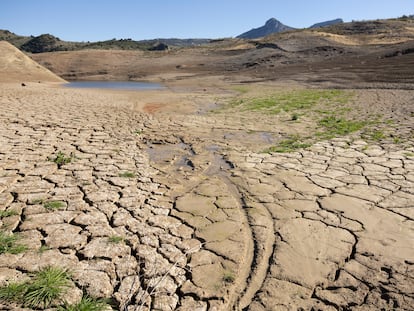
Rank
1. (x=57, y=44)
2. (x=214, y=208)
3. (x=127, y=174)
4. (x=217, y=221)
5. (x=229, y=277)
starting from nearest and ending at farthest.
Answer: (x=229, y=277) → (x=217, y=221) → (x=214, y=208) → (x=127, y=174) → (x=57, y=44)

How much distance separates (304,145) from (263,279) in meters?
3.68

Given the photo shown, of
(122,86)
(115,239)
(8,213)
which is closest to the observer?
(115,239)

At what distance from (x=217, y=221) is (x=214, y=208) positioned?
0.95 ft

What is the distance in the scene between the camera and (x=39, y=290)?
2145 mm

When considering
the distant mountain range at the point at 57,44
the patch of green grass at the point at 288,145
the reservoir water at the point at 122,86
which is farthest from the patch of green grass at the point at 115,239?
the distant mountain range at the point at 57,44

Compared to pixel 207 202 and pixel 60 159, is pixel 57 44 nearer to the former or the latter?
pixel 60 159

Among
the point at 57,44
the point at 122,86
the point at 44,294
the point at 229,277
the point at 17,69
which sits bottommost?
the point at 122,86

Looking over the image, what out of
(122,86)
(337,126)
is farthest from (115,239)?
(122,86)

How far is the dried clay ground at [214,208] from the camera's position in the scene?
7.79 ft

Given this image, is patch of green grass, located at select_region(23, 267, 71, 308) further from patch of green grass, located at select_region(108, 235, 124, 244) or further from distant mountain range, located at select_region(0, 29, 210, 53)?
distant mountain range, located at select_region(0, 29, 210, 53)

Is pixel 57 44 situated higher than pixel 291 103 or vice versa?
pixel 57 44

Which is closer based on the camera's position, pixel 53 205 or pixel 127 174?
pixel 53 205

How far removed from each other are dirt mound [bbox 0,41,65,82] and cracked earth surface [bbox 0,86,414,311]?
14194 millimetres

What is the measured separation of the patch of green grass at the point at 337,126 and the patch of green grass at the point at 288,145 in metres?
0.60
